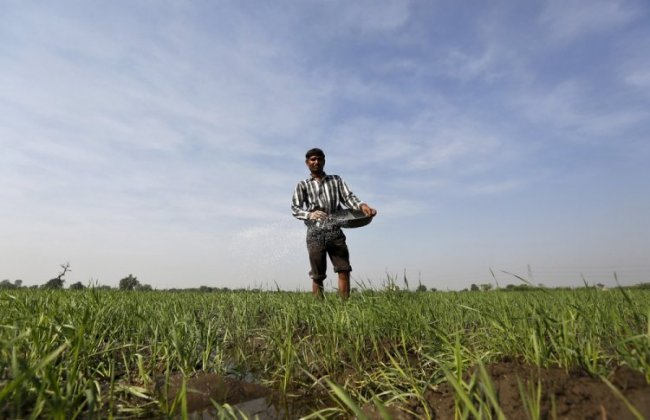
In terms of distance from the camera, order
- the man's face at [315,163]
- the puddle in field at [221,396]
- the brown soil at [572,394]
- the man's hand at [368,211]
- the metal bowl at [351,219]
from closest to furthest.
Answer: the brown soil at [572,394] → the puddle in field at [221,396] → the man's hand at [368,211] → the metal bowl at [351,219] → the man's face at [315,163]

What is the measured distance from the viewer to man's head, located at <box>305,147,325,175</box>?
603 centimetres

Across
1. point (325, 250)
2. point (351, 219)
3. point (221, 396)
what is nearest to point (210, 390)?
point (221, 396)

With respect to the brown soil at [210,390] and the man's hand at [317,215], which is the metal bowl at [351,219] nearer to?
the man's hand at [317,215]

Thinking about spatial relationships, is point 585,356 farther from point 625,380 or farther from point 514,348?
point 514,348

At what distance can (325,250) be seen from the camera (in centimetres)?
592

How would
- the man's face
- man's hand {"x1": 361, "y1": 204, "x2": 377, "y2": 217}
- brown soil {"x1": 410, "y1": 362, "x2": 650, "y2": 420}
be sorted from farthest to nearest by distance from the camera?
1. the man's face
2. man's hand {"x1": 361, "y1": 204, "x2": 377, "y2": 217}
3. brown soil {"x1": 410, "y1": 362, "x2": 650, "y2": 420}

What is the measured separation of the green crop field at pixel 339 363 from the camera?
1.55 m

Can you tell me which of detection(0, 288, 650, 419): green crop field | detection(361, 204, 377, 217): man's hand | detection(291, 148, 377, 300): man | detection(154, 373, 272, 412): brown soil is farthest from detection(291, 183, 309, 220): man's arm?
detection(154, 373, 272, 412): brown soil

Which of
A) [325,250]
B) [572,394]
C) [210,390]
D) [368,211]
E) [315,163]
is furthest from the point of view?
[315,163]

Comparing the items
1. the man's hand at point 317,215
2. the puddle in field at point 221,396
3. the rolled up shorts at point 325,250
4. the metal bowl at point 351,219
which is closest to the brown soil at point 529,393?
the puddle in field at point 221,396

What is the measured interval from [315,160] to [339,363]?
3695mm

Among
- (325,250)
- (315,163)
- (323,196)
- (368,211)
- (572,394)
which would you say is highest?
(315,163)

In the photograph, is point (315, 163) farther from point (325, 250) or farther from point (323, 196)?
point (325, 250)

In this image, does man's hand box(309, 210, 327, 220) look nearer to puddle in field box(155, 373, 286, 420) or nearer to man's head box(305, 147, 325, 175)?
man's head box(305, 147, 325, 175)
